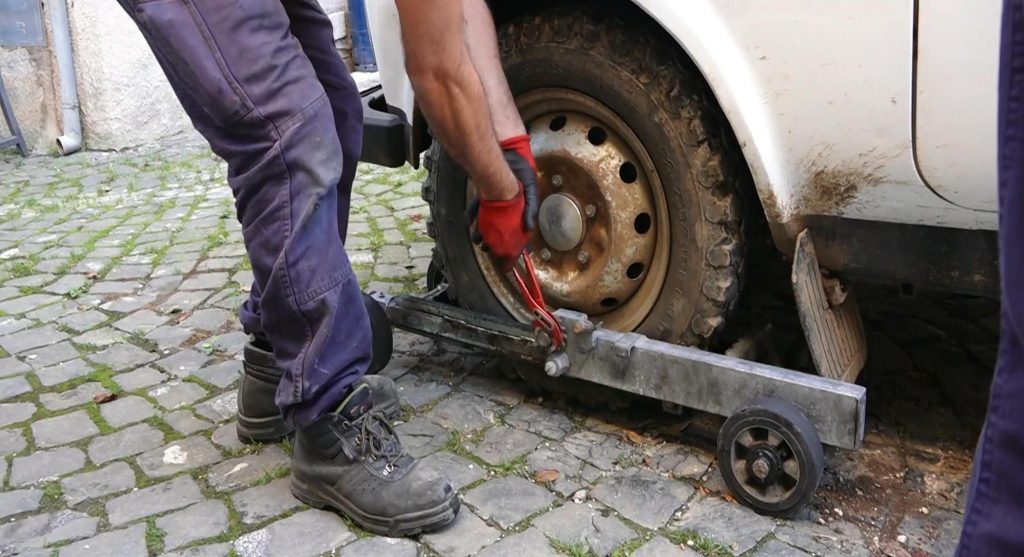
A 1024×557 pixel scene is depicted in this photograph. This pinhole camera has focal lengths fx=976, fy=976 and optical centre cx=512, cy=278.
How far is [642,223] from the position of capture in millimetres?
2635

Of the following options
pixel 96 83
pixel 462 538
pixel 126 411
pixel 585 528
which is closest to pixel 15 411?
pixel 126 411

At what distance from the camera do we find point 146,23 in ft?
6.88

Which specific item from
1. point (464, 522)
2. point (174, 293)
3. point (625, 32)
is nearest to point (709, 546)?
point (464, 522)

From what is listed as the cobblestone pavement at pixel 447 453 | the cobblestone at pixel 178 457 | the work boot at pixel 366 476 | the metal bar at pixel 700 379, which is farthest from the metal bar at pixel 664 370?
the cobblestone at pixel 178 457

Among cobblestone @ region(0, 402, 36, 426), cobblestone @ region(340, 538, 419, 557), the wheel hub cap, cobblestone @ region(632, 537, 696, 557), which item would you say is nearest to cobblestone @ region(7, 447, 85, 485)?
cobblestone @ region(0, 402, 36, 426)

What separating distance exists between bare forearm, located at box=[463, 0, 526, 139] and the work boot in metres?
0.77

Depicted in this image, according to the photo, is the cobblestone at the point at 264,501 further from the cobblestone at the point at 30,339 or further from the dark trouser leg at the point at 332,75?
the cobblestone at the point at 30,339

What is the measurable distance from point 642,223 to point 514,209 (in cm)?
44

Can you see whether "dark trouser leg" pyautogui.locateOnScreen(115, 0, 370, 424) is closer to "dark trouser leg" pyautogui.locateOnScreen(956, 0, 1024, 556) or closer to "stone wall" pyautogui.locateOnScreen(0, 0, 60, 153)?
"dark trouser leg" pyautogui.locateOnScreen(956, 0, 1024, 556)

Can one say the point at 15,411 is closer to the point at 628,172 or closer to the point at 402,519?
the point at 402,519

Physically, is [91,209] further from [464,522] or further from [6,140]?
[464,522]

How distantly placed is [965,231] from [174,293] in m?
3.30

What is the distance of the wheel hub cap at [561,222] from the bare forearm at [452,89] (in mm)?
393

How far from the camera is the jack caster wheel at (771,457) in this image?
2.23 m
